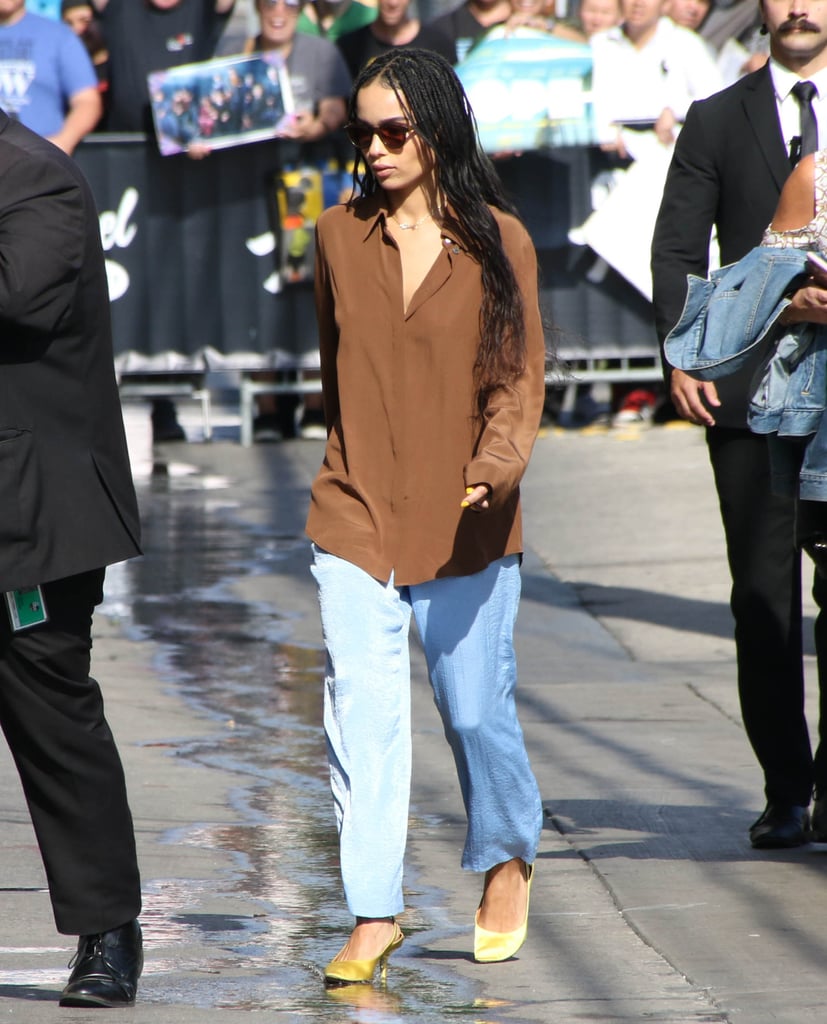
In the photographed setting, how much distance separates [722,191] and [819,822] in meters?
1.71

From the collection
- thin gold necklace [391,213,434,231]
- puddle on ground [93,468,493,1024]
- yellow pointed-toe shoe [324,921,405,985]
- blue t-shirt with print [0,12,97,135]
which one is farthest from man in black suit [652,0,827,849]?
blue t-shirt with print [0,12,97,135]

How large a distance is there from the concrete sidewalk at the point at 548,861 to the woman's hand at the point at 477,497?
992 millimetres

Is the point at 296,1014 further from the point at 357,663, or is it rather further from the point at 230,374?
the point at 230,374

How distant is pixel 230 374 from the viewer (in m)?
12.9

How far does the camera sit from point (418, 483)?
3.93 m

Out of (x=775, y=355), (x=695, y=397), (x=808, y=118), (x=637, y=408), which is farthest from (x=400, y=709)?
(x=637, y=408)

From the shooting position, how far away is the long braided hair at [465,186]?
396cm

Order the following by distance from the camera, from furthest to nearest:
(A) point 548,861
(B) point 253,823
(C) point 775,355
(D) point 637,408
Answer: (D) point 637,408, (B) point 253,823, (A) point 548,861, (C) point 775,355

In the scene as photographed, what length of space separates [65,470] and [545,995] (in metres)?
1.44

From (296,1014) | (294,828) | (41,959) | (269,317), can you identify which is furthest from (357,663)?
(269,317)

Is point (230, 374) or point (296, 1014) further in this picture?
point (230, 374)

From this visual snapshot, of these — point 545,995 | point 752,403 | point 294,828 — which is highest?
point 752,403

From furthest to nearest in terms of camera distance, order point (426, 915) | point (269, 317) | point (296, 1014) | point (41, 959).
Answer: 1. point (269, 317)
2. point (426, 915)
3. point (41, 959)
4. point (296, 1014)

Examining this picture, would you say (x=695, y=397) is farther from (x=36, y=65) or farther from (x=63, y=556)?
(x=36, y=65)
